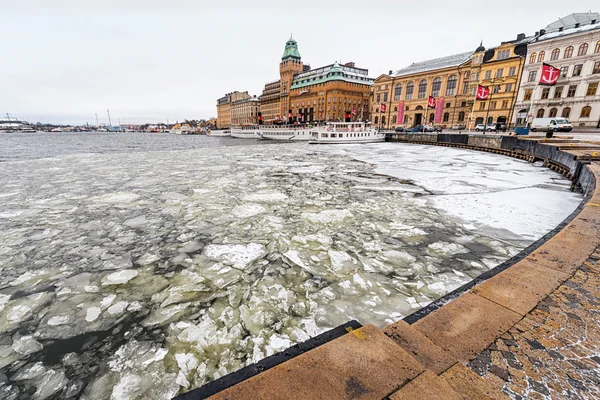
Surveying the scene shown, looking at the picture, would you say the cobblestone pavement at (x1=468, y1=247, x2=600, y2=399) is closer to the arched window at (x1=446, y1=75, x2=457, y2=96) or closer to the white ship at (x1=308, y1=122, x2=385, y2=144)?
the white ship at (x1=308, y1=122, x2=385, y2=144)

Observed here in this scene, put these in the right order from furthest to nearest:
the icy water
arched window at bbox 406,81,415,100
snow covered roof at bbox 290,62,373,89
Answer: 1. snow covered roof at bbox 290,62,373,89
2. arched window at bbox 406,81,415,100
3. the icy water

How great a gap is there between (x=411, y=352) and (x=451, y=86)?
6023cm

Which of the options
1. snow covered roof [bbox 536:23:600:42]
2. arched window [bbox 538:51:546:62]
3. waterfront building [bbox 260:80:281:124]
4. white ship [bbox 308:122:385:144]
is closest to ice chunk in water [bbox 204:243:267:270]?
white ship [bbox 308:122:385:144]

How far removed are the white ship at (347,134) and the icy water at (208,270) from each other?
2658 centimetres

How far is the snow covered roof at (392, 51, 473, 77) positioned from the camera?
1956 inches

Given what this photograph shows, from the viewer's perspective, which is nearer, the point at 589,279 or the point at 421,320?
the point at 421,320

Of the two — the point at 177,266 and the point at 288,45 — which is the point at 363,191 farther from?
the point at 288,45

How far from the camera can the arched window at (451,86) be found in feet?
164

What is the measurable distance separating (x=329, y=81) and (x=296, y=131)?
40.9 m

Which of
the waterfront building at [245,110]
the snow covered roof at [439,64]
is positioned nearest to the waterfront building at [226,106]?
the waterfront building at [245,110]

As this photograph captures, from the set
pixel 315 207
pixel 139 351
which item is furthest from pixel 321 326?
pixel 315 207

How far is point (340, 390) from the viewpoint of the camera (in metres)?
1.47

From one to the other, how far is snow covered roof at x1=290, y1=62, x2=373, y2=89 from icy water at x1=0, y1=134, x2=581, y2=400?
267 ft

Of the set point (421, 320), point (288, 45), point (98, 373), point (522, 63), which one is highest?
point (288, 45)
